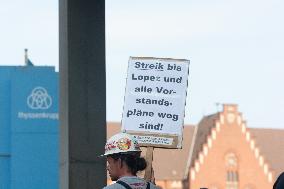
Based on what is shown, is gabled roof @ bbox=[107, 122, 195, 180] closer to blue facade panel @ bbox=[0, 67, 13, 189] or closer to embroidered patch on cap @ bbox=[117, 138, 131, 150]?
blue facade panel @ bbox=[0, 67, 13, 189]

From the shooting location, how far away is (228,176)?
69.9 meters

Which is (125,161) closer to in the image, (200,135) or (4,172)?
(4,172)

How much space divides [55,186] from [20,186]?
935 mm

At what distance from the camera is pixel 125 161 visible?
3881 millimetres

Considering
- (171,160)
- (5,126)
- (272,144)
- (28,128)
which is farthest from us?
(272,144)

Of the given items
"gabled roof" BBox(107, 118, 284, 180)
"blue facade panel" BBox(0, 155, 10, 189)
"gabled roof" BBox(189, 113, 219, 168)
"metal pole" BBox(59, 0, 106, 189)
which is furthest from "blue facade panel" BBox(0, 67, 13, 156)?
"gabled roof" BBox(189, 113, 219, 168)

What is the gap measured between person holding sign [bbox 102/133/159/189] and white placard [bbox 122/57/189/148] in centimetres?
222

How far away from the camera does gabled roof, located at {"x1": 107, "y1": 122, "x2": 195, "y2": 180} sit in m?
70.8

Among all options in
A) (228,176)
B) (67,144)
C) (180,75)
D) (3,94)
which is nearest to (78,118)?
(67,144)

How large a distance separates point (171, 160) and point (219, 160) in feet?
13.2

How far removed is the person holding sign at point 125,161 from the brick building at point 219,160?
2595 inches

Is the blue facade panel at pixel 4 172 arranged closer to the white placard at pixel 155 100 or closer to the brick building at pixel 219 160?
the white placard at pixel 155 100

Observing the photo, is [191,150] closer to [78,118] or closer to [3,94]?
[3,94]

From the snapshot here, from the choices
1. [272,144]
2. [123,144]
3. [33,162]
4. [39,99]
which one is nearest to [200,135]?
[272,144]
